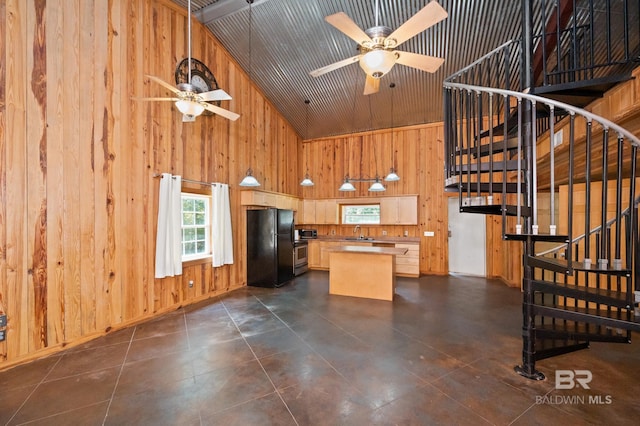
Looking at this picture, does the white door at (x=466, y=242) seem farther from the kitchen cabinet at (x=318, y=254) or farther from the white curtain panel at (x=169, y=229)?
the white curtain panel at (x=169, y=229)

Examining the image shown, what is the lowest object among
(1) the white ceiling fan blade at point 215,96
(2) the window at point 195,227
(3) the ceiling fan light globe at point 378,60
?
(2) the window at point 195,227

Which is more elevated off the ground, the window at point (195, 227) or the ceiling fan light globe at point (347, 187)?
the ceiling fan light globe at point (347, 187)

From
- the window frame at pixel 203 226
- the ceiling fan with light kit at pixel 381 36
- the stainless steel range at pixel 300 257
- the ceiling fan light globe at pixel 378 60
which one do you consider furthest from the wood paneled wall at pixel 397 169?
the ceiling fan light globe at pixel 378 60

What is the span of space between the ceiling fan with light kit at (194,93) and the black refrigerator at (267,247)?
7.15ft

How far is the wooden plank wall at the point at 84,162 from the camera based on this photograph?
8.41 feet

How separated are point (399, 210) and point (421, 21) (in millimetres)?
4908

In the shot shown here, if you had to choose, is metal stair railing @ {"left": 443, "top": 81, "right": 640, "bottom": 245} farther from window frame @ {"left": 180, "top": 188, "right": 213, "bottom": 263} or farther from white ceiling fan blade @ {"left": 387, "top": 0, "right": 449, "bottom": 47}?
window frame @ {"left": 180, "top": 188, "right": 213, "bottom": 263}

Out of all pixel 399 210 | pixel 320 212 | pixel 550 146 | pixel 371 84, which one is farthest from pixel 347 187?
pixel 550 146

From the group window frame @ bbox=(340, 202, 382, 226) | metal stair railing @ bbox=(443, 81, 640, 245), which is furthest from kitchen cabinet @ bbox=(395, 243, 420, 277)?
metal stair railing @ bbox=(443, 81, 640, 245)

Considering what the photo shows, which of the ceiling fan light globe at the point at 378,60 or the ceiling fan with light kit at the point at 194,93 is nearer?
the ceiling fan light globe at the point at 378,60

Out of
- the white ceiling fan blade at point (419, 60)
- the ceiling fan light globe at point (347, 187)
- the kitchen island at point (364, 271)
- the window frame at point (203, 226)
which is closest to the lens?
the white ceiling fan blade at point (419, 60)

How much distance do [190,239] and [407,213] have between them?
480 centimetres

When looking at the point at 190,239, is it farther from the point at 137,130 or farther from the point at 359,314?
the point at 359,314

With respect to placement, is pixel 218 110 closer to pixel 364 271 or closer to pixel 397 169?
pixel 364 271
